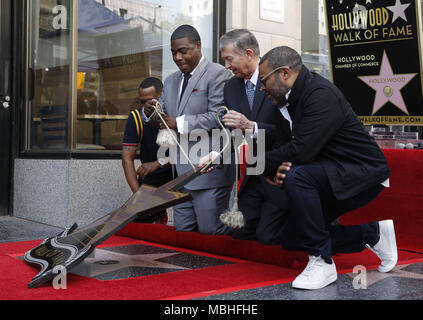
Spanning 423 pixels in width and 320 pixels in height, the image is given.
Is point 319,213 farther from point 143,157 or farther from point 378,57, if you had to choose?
point 143,157

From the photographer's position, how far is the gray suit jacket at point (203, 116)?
4.10 metres

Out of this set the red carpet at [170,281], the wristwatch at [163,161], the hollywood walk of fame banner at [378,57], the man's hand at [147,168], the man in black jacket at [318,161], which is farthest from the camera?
the man's hand at [147,168]

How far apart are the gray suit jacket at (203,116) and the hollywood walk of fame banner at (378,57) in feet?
3.73

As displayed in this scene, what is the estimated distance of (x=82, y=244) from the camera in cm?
318

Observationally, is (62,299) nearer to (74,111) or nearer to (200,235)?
(200,235)

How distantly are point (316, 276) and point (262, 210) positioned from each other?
0.85 metres

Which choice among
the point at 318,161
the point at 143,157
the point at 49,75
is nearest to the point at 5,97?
the point at 49,75

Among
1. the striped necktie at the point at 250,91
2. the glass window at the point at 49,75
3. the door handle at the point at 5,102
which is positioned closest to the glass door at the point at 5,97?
the door handle at the point at 5,102

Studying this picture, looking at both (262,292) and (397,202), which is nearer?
(262,292)

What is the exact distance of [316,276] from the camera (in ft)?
9.78

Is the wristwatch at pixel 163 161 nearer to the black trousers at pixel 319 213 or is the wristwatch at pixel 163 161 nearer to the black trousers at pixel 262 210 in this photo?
the black trousers at pixel 262 210

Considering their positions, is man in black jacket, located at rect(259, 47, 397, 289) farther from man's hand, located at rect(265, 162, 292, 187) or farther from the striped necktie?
the striped necktie

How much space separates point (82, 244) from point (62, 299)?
0.50 meters
